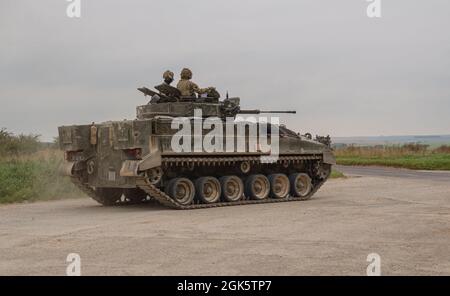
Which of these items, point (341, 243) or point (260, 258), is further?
point (341, 243)

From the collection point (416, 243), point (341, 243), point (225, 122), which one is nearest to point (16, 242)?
point (341, 243)

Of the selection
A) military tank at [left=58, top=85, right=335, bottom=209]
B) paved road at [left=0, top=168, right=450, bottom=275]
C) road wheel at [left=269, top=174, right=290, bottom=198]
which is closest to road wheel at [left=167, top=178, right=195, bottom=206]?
military tank at [left=58, top=85, right=335, bottom=209]

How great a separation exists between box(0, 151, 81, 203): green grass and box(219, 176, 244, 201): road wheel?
229 inches

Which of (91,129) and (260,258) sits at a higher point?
(91,129)

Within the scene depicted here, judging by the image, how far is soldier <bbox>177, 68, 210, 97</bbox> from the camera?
59.5 ft

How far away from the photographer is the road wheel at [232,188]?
1742 cm

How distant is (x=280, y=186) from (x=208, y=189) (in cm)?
254

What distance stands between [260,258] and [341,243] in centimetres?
177

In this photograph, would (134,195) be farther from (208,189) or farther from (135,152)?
(135,152)

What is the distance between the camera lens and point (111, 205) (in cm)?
1841

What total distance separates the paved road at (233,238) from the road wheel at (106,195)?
82 cm

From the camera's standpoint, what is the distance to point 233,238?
37.1 ft

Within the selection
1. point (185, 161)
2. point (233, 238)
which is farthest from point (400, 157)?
point (233, 238)
